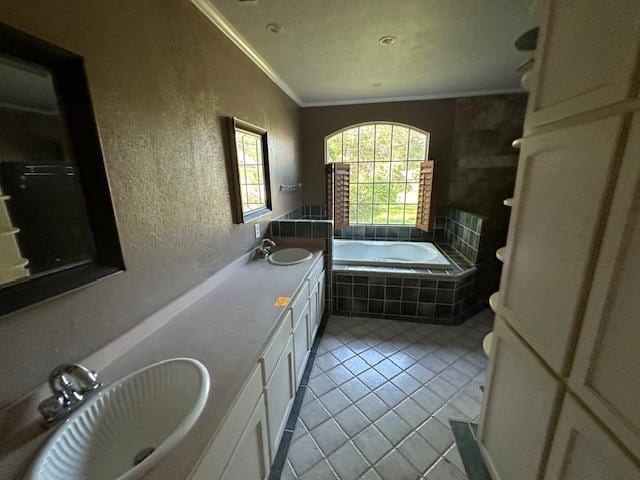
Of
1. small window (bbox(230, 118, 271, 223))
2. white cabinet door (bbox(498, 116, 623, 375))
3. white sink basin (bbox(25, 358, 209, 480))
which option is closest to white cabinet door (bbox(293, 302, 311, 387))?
white sink basin (bbox(25, 358, 209, 480))

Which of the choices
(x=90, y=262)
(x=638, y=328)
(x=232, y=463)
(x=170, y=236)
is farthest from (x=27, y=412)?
(x=638, y=328)

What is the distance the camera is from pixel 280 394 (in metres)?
1.31

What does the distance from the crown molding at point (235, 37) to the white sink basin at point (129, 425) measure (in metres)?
1.83

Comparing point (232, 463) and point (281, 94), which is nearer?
point (232, 463)

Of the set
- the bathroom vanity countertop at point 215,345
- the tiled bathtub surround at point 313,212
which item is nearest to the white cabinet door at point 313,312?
the bathroom vanity countertop at point 215,345

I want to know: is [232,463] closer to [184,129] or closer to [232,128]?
[184,129]

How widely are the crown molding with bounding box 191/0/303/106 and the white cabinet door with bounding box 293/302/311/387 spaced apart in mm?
1890

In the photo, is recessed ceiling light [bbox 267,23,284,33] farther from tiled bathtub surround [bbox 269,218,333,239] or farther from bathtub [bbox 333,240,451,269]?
bathtub [bbox 333,240,451,269]

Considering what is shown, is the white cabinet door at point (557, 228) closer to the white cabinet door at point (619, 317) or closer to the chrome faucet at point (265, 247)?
the white cabinet door at point (619, 317)

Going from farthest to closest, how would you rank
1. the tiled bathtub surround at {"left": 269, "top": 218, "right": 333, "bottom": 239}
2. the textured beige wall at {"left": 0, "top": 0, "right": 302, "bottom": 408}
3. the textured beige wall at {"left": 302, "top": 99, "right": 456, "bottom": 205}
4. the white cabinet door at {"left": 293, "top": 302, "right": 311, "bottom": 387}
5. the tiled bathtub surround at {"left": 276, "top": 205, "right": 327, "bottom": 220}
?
1. the tiled bathtub surround at {"left": 276, "top": 205, "right": 327, "bottom": 220}
2. the textured beige wall at {"left": 302, "top": 99, "right": 456, "bottom": 205}
3. the tiled bathtub surround at {"left": 269, "top": 218, "right": 333, "bottom": 239}
4. the white cabinet door at {"left": 293, "top": 302, "right": 311, "bottom": 387}
5. the textured beige wall at {"left": 0, "top": 0, "right": 302, "bottom": 408}

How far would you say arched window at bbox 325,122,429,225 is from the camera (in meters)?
3.59

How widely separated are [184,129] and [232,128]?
442 millimetres

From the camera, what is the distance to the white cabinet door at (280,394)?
1170 millimetres

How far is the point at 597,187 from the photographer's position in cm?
62
